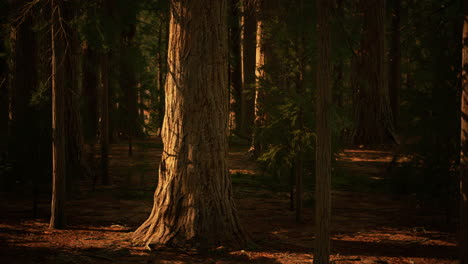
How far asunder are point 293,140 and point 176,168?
10.1 ft

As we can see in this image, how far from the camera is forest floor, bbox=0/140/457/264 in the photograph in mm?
7730

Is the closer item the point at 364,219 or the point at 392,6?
the point at 364,219

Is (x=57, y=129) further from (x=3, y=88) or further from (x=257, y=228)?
(x=3, y=88)

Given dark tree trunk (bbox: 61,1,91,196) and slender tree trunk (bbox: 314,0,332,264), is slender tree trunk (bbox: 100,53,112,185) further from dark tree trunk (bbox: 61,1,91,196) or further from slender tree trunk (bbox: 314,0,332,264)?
slender tree trunk (bbox: 314,0,332,264)

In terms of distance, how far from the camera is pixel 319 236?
20.7 feet

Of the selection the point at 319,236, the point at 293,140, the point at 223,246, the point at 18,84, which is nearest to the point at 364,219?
the point at 293,140

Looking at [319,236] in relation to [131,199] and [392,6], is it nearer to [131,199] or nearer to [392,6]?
[131,199]

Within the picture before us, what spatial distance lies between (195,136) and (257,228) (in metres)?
2.76

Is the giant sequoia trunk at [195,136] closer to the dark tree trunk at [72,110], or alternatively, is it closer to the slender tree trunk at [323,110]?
the slender tree trunk at [323,110]

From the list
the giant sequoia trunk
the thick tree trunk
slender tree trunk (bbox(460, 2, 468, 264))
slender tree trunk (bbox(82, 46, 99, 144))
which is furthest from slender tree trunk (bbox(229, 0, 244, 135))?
slender tree trunk (bbox(460, 2, 468, 264))

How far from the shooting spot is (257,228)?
9820mm

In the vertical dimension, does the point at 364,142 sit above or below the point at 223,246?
above

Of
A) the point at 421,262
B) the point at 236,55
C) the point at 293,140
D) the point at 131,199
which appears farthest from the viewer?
the point at 236,55

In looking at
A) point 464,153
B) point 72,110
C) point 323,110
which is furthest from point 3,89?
point 464,153
